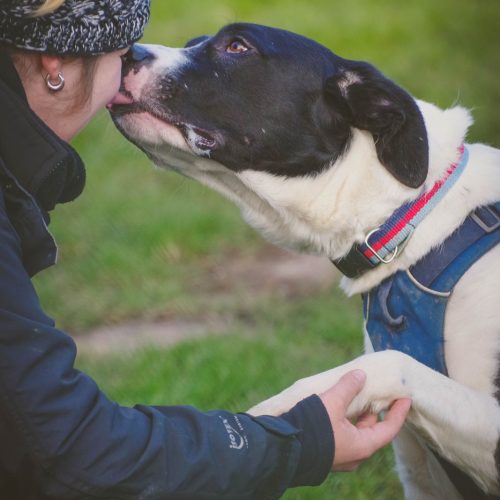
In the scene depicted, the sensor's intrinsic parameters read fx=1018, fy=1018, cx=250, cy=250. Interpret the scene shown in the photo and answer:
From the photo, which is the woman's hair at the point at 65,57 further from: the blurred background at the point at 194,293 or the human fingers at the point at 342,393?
the blurred background at the point at 194,293

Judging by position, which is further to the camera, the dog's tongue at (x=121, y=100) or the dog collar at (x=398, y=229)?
A: the dog's tongue at (x=121, y=100)

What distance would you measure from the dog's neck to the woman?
1.59 ft

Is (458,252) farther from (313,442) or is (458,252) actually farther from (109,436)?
(109,436)

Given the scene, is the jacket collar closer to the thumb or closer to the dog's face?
the dog's face

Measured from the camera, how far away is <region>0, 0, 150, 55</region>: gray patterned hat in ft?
7.25

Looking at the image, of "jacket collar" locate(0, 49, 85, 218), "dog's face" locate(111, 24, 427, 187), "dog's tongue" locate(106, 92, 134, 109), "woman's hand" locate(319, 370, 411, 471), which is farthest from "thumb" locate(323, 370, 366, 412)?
"dog's tongue" locate(106, 92, 134, 109)

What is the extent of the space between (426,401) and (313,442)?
350 millimetres

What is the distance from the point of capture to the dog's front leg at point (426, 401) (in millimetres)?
2484

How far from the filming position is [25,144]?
7.45ft

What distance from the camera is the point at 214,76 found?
2.95 metres

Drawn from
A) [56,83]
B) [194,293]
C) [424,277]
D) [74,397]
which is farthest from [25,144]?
[194,293]

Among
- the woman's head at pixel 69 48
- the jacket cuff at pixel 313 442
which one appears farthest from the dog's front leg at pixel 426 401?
the woman's head at pixel 69 48

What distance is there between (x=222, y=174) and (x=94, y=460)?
115 centimetres

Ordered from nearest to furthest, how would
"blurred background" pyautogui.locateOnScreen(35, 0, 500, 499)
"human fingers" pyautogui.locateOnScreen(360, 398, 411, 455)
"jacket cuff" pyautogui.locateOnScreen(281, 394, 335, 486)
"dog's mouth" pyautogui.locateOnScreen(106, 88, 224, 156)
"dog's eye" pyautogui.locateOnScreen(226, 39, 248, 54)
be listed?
"jacket cuff" pyautogui.locateOnScreen(281, 394, 335, 486), "human fingers" pyautogui.locateOnScreen(360, 398, 411, 455), "dog's mouth" pyautogui.locateOnScreen(106, 88, 224, 156), "dog's eye" pyautogui.locateOnScreen(226, 39, 248, 54), "blurred background" pyautogui.locateOnScreen(35, 0, 500, 499)
